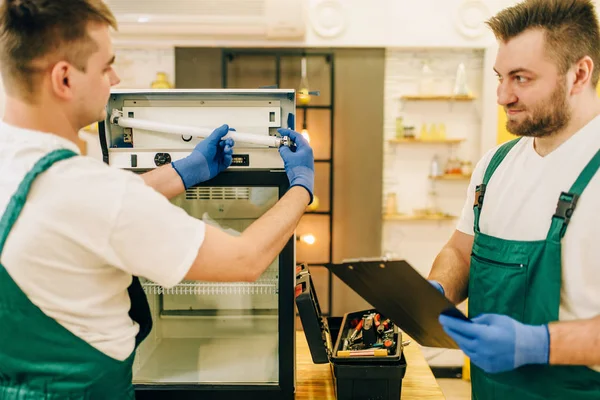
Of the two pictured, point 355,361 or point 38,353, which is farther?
point 355,361

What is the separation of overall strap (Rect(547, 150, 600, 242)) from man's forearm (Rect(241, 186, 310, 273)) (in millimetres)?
682

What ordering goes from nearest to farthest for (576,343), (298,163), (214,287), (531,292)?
(576,343)
(531,292)
(298,163)
(214,287)

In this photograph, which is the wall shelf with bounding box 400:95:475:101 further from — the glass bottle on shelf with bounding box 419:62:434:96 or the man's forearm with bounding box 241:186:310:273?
the man's forearm with bounding box 241:186:310:273

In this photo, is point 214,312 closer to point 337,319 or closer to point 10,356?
point 337,319

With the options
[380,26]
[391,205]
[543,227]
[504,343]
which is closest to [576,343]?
[504,343]

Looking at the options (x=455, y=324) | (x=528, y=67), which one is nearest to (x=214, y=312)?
(x=455, y=324)

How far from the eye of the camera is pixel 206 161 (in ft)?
4.76

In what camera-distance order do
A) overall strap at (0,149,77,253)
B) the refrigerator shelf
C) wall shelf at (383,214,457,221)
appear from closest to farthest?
overall strap at (0,149,77,253)
the refrigerator shelf
wall shelf at (383,214,457,221)

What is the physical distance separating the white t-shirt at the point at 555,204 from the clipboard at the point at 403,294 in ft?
1.01

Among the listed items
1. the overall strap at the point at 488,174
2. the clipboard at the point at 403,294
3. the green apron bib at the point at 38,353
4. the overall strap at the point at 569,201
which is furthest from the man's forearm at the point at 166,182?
the overall strap at the point at 569,201

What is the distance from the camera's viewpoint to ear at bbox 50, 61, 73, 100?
1.01 metres

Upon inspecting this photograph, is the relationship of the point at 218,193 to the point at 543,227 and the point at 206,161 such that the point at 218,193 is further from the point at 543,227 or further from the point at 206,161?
the point at 543,227

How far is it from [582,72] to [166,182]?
4.09ft

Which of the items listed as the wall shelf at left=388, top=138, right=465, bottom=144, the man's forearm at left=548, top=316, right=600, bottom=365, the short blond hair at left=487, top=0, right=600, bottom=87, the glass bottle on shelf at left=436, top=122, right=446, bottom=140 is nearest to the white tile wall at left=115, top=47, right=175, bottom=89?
the wall shelf at left=388, top=138, right=465, bottom=144
